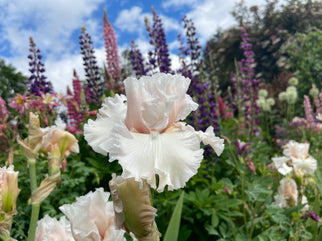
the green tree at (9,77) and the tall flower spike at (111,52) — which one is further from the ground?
the green tree at (9,77)

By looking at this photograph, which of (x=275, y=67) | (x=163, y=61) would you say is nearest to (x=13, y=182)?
(x=163, y=61)

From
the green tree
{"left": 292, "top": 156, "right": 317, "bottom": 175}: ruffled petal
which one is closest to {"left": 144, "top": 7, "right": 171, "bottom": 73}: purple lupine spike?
{"left": 292, "top": 156, "right": 317, "bottom": 175}: ruffled petal

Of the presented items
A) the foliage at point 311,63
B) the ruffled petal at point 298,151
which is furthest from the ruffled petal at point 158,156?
the foliage at point 311,63

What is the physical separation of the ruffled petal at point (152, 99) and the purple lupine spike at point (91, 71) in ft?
Result: 8.65

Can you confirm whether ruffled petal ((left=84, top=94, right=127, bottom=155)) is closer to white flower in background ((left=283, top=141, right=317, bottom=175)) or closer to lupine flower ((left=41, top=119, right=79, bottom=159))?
lupine flower ((left=41, top=119, right=79, bottom=159))

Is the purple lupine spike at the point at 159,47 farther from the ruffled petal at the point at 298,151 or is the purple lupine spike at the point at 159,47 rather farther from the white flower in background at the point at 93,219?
the white flower in background at the point at 93,219

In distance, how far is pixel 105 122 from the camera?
2.37ft

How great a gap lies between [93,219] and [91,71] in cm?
304

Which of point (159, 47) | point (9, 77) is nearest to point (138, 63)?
point (159, 47)

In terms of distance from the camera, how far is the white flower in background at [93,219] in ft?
1.94

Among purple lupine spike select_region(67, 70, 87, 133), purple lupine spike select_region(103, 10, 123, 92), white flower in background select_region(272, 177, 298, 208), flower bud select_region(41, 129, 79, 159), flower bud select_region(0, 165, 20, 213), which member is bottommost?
white flower in background select_region(272, 177, 298, 208)

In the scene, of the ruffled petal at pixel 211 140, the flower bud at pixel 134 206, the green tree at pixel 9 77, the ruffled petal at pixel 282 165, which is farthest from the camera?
the green tree at pixel 9 77

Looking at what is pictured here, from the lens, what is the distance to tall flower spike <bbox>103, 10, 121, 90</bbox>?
3641mm

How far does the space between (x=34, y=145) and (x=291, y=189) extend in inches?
57.9
